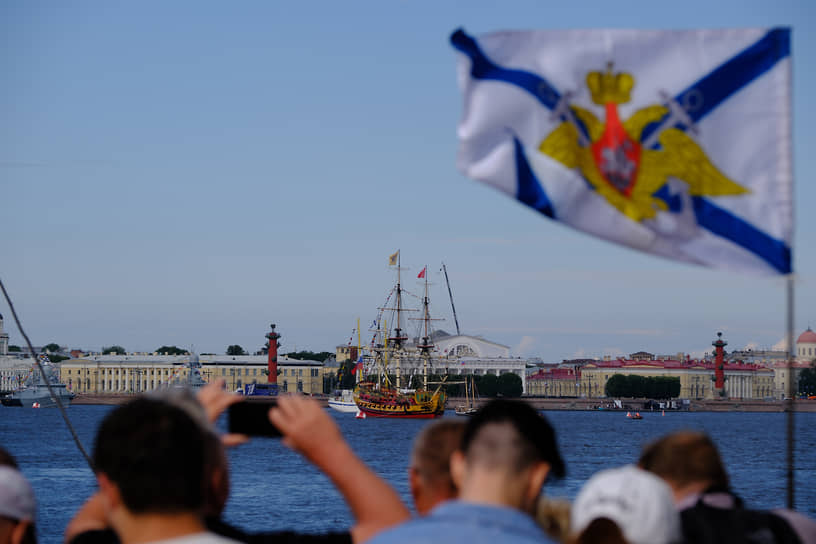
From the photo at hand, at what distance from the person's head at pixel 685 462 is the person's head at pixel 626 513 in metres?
0.48

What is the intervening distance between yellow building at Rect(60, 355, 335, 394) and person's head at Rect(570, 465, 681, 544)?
111655 millimetres

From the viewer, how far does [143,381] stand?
116 metres

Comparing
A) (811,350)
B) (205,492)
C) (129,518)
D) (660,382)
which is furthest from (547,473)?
(811,350)

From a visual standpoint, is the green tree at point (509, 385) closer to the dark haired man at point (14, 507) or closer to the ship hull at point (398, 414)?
the ship hull at point (398, 414)

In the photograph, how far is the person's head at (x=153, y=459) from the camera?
1.72 meters

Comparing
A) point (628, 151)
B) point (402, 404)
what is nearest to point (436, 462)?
point (628, 151)

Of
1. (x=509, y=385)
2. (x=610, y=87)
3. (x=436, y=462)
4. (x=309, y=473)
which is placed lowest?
(x=309, y=473)

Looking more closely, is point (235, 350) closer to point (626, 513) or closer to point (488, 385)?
point (488, 385)

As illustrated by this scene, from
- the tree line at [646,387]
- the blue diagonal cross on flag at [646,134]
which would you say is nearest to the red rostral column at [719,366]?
the tree line at [646,387]

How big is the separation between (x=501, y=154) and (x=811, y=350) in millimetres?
155295

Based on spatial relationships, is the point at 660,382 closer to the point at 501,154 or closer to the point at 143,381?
the point at 143,381

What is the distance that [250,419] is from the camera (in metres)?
2.06

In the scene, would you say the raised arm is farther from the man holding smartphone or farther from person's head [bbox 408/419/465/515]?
person's head [bbox 408/419/465/515]

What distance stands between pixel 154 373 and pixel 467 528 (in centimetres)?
11735
